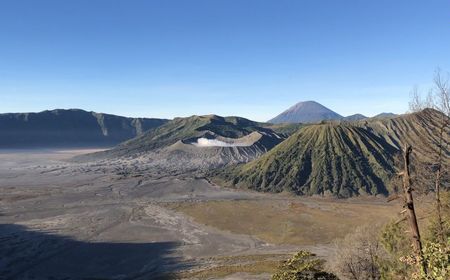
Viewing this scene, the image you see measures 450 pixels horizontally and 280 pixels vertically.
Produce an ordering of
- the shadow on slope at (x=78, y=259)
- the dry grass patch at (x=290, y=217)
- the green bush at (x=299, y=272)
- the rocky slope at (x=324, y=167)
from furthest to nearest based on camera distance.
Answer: the rocky slope at (x=324, y=167) < the dry grass patch at (x=290, y=217) < the shadow on slope at (x=78, y=259) < the green bush at (x=299, y=272)

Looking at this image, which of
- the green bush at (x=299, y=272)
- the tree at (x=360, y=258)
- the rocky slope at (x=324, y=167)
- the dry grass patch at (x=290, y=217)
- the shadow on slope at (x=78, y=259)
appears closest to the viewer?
the green bush at (x=299, y=272)

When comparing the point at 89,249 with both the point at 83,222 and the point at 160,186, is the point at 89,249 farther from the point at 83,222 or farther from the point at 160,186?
the point at 160,186

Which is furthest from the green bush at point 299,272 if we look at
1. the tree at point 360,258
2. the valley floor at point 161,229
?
the valley floor at point 161,229

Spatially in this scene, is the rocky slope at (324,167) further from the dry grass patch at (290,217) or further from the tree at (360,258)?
the tree at (360,258)

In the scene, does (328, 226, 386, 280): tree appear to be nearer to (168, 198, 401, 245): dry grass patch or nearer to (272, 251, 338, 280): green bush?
(272, 251, 338, 280): green bush

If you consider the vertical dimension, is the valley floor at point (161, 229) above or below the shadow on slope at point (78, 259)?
above

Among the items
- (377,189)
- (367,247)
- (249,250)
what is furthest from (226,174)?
(367,247)

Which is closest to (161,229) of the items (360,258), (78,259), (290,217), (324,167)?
(78,259)
